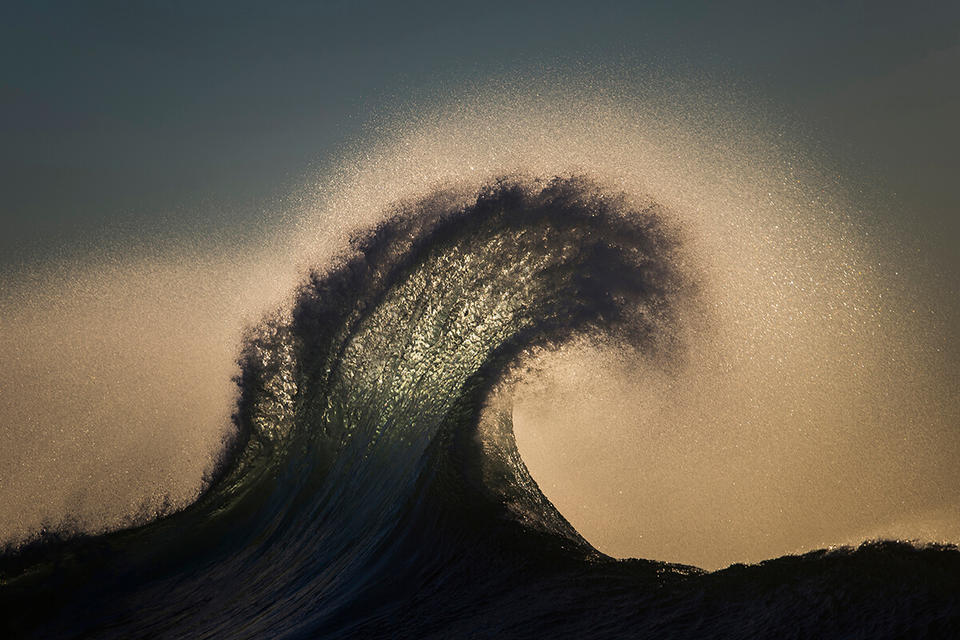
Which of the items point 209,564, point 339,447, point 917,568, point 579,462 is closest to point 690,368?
point 579,462

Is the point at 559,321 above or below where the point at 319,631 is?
above

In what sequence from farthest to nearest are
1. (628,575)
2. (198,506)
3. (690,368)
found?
(198,506) < (690,368) < (628,575)

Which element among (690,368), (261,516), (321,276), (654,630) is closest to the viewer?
(654,630)

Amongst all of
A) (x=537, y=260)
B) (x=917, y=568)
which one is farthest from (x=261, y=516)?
(x=917, y=568)

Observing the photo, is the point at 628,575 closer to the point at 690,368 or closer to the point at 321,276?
the point at 690,368

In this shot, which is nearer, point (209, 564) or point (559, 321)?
point (209, 564)

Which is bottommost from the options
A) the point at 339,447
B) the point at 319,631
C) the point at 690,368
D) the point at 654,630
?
the point at 319,631

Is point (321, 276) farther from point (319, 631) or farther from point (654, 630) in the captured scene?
point (654, 630)
